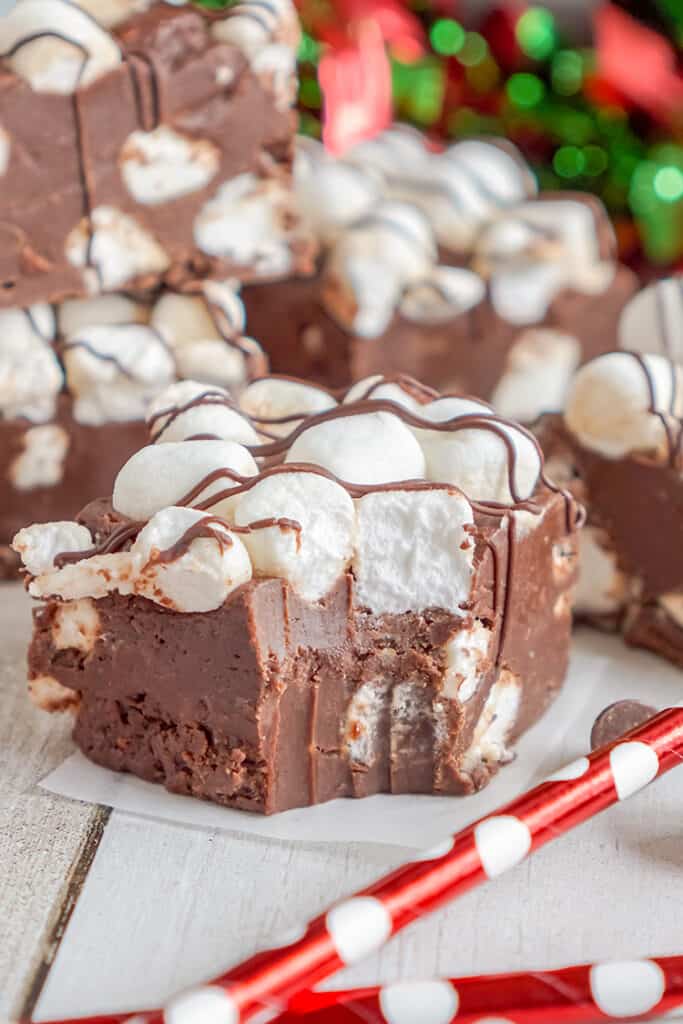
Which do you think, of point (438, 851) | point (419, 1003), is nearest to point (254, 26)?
point (438, 851)

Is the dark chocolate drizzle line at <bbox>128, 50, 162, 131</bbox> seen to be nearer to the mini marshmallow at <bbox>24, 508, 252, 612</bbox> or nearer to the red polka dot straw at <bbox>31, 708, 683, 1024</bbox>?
the mini marshmallow at <bbox>24, 508, 252, 612</bbox>

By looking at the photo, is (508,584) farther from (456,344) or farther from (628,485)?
(456,344)

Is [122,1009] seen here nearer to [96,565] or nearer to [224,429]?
[96,565]

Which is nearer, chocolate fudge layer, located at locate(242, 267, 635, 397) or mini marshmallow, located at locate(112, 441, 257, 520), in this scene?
mini marshmallow, located at locate(112, 441, 257, 520)

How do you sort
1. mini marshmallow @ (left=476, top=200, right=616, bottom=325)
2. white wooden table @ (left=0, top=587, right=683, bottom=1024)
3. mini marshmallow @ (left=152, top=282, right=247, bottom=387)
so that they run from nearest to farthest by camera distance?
white wooden table @ (left=0, top=587, right=683, bottom=1024), mini marshmallow @ (left=152, top=282, right=247, bottom=387), mini marshmallow @ (left=476, top=200, right=616, bottom=325)

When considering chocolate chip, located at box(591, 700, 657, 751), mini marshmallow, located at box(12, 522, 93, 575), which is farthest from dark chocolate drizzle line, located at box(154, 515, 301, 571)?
chocolate chip, located at box(591, 700, 657, 751)

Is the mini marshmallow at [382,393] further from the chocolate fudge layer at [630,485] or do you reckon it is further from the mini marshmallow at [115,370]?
the mini marshmallow at [115,370]

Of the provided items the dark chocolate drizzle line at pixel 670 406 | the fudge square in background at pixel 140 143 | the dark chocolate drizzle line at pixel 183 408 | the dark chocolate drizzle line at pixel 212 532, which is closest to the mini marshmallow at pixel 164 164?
the fudge square in background at pixel 140 143
